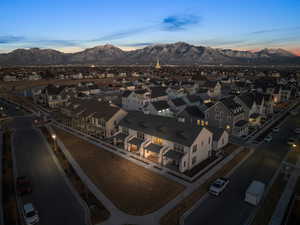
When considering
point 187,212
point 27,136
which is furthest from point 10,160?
point 187,212

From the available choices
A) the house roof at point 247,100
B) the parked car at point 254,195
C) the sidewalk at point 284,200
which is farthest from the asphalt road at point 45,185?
the house roof at point 247,100

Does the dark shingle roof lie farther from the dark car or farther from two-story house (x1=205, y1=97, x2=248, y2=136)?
the dark car

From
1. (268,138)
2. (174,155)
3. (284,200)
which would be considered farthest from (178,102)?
(284,200)

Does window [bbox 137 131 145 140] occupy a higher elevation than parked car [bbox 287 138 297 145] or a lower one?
higher

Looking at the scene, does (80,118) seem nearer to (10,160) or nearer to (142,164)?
(10,160)

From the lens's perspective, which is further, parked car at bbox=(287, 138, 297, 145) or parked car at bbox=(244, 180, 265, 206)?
parked car at bbox=(287, 138, 297, 145)

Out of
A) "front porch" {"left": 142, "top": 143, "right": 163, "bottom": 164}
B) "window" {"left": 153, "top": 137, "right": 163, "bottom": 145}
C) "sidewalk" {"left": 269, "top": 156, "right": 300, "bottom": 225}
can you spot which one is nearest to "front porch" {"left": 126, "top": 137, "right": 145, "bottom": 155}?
"front porch" {"left": 142, "top": 143, "right": 163, "bottom": 164}
